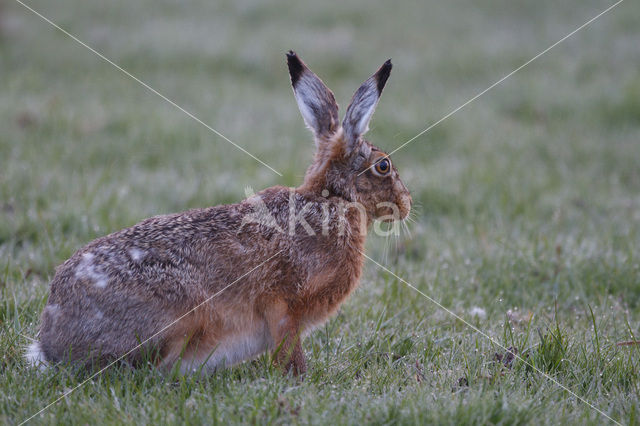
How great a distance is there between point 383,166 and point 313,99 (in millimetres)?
687

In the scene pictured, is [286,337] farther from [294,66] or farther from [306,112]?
[294,66]

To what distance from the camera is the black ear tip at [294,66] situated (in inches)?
187

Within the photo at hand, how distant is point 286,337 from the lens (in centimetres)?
434

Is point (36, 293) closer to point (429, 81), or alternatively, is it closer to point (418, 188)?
point (418, 188)

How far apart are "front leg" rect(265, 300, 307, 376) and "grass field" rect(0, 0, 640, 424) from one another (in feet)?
0.46

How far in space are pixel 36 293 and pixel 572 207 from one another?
5737 millimetres

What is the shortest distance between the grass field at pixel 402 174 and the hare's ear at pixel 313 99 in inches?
56.2

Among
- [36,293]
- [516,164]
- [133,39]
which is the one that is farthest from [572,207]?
[133,39]

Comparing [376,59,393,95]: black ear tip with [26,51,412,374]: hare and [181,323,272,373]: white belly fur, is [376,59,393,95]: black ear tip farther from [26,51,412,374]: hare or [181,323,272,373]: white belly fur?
[181,323,272,373]: white belly fur

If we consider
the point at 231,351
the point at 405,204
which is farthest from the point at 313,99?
the point at 231,351

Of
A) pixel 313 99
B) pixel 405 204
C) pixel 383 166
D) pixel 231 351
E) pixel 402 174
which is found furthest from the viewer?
pixel 402 174

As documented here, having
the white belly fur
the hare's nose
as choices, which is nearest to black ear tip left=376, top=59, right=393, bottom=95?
the hare's nose

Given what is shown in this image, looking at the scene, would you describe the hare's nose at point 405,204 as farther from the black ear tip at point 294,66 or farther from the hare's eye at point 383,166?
the black ear tip at point 294,66

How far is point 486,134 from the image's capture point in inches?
394
